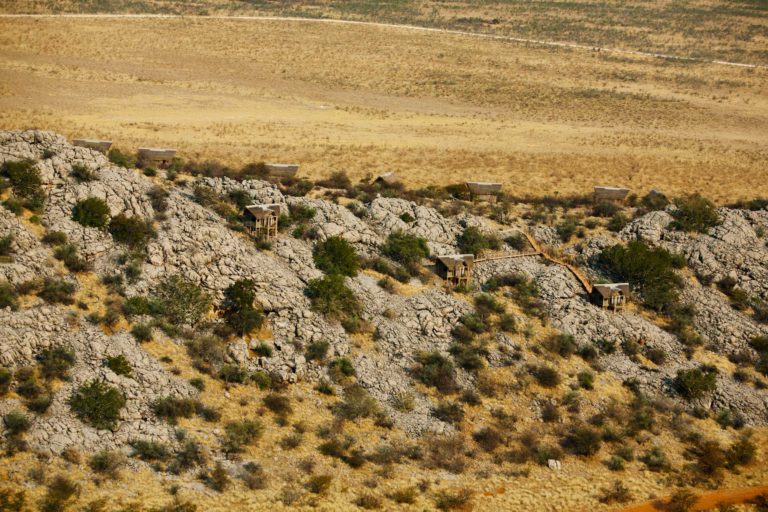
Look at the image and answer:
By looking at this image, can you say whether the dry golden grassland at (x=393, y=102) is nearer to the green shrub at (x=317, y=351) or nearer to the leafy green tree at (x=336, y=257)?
the leafy green tree at (x=336, y=257)

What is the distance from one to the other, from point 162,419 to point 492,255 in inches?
770

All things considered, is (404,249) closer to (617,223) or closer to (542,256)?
(542,256)

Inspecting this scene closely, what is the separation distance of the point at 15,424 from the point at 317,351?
39.0 feet

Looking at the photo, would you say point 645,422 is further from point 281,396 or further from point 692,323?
point 281,396

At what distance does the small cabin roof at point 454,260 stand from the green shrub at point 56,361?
1756 centimetres

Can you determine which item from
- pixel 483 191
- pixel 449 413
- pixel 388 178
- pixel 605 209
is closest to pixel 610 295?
pixel 605 209

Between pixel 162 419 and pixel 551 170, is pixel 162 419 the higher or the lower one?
the lower one

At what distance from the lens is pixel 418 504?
32.1m

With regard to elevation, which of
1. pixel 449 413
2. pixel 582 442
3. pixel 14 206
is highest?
pixel 14 206

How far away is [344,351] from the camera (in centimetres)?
3859

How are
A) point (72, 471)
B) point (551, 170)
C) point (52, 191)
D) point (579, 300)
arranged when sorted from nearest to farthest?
point (72, 471) < point (52, 191) < point (579, 300) < point (551, 170)

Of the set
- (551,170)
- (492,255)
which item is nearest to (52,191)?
(492,255)

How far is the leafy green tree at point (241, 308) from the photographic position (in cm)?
3816

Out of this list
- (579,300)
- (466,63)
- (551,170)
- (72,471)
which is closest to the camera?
(72,471)
